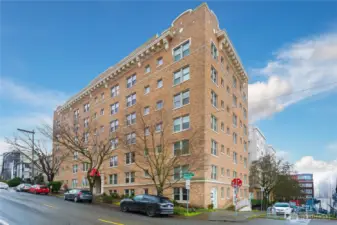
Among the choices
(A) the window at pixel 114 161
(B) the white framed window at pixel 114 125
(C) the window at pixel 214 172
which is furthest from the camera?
(B) the white framed window at pixel 114 125

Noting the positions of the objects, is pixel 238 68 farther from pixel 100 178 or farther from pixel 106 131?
pixel 100 178

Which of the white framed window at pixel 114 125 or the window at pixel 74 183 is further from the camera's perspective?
the window at pixel 74 183

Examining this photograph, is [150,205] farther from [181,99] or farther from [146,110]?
[146,110]

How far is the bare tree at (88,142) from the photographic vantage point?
35.2 metres

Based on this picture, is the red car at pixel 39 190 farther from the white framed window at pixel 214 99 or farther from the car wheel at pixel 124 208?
the white framed window at pixel 214 99

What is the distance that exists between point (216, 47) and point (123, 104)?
15.3 meters

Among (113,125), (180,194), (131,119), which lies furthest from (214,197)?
(113,125)

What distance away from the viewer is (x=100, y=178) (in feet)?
151

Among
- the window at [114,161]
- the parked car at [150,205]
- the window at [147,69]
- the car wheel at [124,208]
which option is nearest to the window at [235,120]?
the window at [147,69]

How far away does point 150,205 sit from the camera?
846 inches

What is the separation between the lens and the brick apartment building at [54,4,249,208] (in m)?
30.9

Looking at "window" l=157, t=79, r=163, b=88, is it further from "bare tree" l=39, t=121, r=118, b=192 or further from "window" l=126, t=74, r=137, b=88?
"bare tree" l=39, t=121, r=118, b=192

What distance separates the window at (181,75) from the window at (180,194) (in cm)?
1162

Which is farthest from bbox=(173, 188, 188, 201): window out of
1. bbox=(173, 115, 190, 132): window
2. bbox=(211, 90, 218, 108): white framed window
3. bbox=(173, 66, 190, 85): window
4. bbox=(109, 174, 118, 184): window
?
bbox=(109, 174, 118, 184): window
